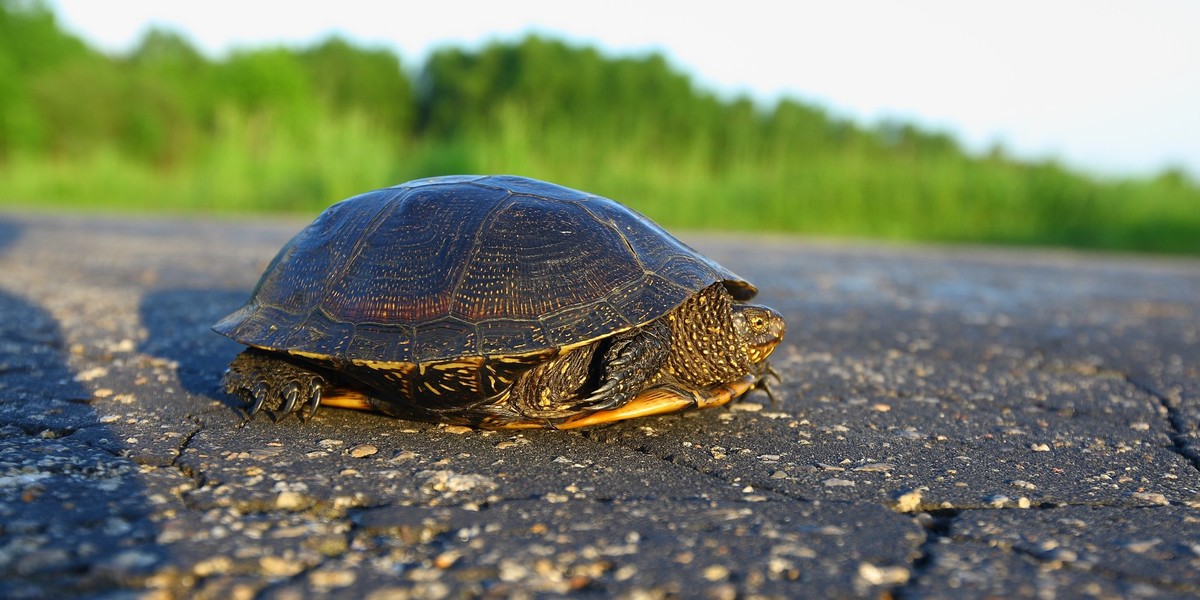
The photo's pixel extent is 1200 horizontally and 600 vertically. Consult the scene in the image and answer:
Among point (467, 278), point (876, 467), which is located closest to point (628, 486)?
point (876, 467)

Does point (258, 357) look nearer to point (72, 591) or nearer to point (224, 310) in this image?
point (72, 591)

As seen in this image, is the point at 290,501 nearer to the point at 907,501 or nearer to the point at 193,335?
the point at 907,501

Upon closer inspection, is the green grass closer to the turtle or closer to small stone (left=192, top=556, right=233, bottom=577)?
the turtle

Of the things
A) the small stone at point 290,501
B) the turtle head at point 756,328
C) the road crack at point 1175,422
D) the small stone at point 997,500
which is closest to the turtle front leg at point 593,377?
the turtle head at point 756,328

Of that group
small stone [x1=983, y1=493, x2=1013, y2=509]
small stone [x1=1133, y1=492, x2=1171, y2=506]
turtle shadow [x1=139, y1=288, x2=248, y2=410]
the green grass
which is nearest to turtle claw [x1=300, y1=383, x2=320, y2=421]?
turtle shadow [x1=139, y1=288, x2=248, y2=410]

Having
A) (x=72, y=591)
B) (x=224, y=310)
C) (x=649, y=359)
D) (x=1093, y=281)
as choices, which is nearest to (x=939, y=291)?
(x=1093, y=281)

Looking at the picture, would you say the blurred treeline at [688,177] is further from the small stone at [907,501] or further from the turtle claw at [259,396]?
the small stone at [907,501]
